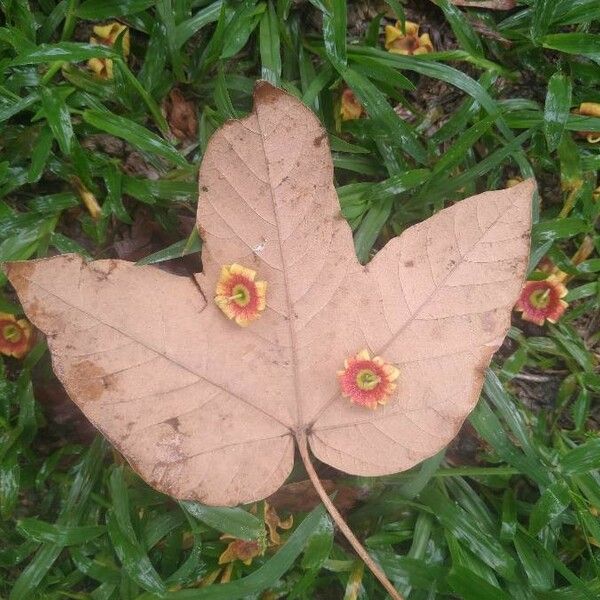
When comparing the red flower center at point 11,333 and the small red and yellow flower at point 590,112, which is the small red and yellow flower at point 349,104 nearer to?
the small red and yellow flower at point 590,112

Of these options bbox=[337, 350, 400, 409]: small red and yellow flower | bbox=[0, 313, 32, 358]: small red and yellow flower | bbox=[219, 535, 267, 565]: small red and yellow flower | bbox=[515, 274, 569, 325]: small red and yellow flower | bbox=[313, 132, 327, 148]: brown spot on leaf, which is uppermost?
bbox=[313, 132, 327, 148]: brown spot on leaf

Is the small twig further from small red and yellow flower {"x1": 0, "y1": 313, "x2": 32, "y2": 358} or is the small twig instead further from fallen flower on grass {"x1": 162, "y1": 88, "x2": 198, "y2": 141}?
small red and yellow flower {"x1": 0, "y1": 313, "x2": 32, "y2": 358}

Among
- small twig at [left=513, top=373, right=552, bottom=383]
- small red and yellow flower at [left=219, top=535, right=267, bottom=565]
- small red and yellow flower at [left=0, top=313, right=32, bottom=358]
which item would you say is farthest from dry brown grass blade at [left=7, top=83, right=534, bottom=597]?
small twig at [left=513, top=373, right=552, bottom=383]

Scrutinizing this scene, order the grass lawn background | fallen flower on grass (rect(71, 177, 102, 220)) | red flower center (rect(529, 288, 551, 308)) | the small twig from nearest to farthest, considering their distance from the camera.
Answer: the grass lawn background
fallen flower on grass (rect(71, 177, 102, 220))
red flower center (rect(529, 288, 551, 308))
the small twig

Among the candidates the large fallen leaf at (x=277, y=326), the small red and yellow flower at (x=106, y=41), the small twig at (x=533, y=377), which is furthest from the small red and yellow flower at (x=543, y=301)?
the small red and yellow flower at (x=106, y=41)

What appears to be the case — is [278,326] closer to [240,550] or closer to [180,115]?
[240,550]

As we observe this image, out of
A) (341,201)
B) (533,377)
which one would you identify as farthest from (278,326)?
(533,377)
